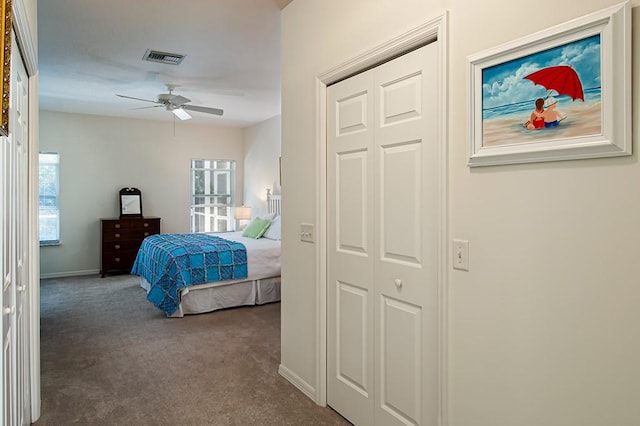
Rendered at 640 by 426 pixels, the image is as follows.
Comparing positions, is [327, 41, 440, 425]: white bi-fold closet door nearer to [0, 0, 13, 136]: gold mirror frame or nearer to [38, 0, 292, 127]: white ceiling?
[38, 0, 292, 127]: white ceiling

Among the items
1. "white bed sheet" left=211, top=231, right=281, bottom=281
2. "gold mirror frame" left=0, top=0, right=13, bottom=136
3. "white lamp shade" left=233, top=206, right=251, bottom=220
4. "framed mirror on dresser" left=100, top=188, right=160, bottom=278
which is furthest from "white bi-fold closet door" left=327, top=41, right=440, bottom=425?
"framed mirror on dresser" left=100, top=188, right=160, bottom=278

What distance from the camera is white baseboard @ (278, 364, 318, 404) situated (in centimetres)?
257

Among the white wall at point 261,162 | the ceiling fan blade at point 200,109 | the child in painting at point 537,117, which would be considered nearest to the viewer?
the child in painting at point 537,117

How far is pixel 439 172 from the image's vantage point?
171 centimetres

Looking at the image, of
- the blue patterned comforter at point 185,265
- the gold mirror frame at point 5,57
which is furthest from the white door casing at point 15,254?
the blue patterned comforter at point 185,265

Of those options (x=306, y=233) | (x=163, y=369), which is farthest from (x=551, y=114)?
(x=163, y=369)

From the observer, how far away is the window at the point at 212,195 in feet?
25.1

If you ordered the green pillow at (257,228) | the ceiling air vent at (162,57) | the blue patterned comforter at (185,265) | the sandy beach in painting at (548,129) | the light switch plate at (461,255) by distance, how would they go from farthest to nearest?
the green pillow at (257,228)
the blue patterned comforter at (185,265)
the ceiling air vent at (162,57)
the light switch plate at (461,255)
the sandy beach in painting at (548,129)

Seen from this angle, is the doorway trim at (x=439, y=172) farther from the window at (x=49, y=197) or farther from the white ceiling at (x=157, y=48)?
the window at (x=49, y=197)

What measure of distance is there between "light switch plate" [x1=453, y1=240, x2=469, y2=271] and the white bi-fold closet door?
0.45 ft

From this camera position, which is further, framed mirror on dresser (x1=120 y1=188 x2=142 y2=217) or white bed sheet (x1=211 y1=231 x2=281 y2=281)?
framed mirror on dresser (x1=120 y1=188 x2=142 y2=217)

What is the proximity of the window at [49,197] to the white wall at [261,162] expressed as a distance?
2967mm

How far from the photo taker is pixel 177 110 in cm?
492

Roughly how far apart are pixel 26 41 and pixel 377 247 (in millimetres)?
1918
